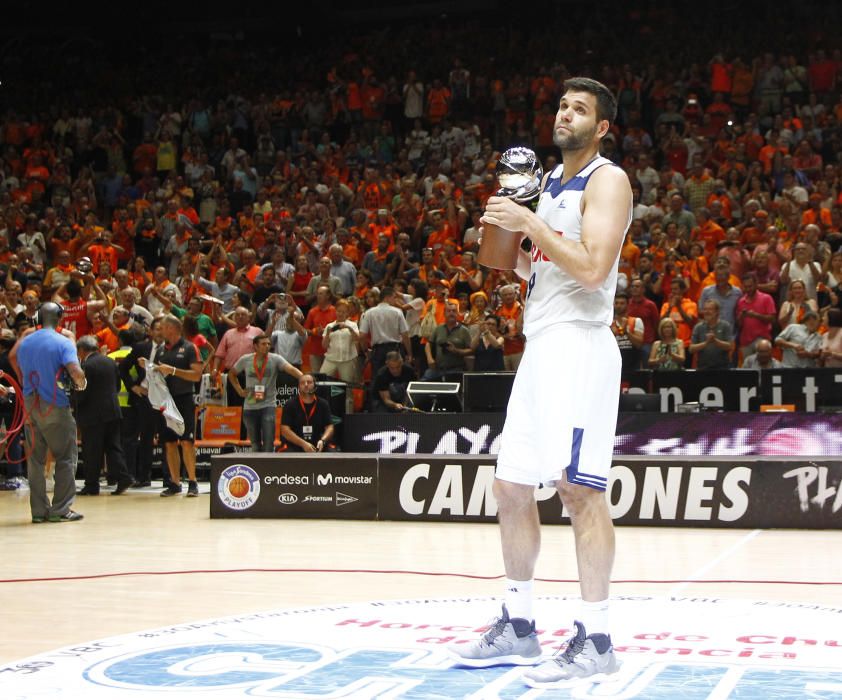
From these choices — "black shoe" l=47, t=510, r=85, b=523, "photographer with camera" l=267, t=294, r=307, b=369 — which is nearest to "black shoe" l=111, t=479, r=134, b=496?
"black shoe" l=47, t=510, r=85, b=523

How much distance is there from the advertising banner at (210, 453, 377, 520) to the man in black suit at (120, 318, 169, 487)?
255 cm

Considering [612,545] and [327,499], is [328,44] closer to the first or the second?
[327,499]

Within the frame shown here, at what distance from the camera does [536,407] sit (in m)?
4.37

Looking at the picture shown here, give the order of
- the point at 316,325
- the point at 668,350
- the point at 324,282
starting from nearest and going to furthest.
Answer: the point at 668,350
the point at 316,325
the point at 324,282

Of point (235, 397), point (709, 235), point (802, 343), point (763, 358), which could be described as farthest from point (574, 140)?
point (709, 235)

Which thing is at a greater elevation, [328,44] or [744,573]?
[328,44]

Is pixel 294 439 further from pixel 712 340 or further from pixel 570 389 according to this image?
pixel 570 389

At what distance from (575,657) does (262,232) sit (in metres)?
14.9

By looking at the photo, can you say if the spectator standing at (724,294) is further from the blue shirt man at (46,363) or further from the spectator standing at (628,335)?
the blue shirt man at (46,363)

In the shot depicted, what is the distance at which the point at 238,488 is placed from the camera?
10828 mm

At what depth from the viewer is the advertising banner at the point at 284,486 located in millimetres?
10682

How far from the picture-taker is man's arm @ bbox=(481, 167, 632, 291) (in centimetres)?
420

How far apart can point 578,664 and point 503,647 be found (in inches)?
15.9

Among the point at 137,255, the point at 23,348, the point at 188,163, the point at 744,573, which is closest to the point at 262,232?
the point at 137,255
